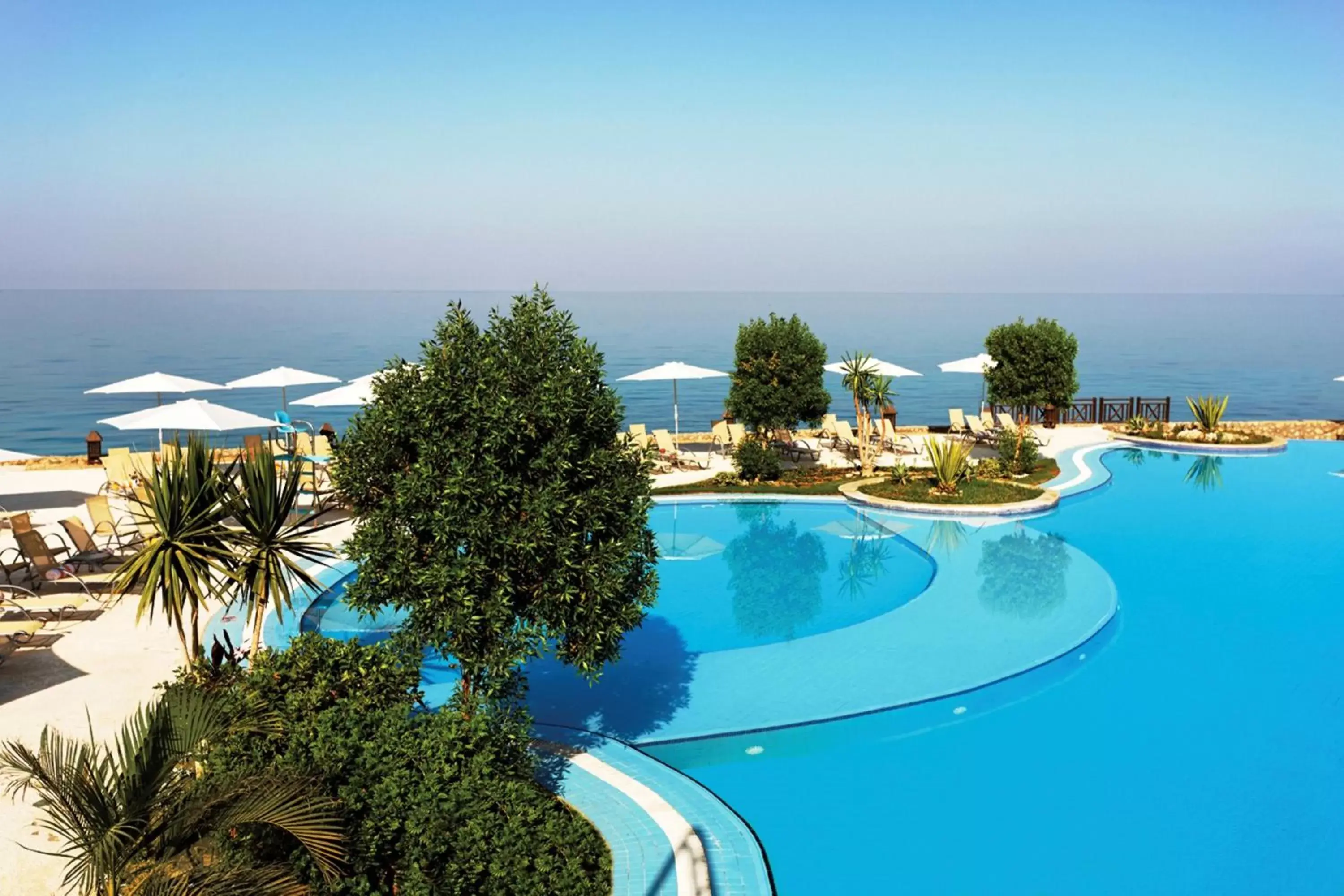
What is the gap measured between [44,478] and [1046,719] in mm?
20259

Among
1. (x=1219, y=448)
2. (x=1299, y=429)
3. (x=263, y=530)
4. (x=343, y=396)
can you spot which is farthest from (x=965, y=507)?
(x=1299, y=429)

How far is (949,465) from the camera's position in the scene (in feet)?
65.2

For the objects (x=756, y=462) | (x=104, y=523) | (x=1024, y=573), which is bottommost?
(x=1024, y=573)

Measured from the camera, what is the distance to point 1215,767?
9148 mm

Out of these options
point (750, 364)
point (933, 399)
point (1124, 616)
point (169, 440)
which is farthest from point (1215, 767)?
point (933, 399)

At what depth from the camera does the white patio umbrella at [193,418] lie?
16.8 metres

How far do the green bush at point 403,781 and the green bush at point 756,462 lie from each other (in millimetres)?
13500

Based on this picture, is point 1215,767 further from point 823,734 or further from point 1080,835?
point 823,734

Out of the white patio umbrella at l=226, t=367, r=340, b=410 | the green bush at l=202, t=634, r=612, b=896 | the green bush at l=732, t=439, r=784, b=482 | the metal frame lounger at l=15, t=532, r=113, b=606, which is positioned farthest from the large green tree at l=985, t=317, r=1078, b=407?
the metal frame lounger at l=15, t=532, r=113, b=606

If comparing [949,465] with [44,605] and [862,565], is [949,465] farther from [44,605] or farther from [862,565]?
[44,605]

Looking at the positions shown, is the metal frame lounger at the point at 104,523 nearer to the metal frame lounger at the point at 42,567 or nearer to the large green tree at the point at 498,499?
the metal frame lounger at the point at 42,567

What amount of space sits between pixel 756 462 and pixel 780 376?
6.15 ft

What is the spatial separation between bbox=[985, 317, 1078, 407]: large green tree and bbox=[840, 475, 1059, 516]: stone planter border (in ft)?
11.1

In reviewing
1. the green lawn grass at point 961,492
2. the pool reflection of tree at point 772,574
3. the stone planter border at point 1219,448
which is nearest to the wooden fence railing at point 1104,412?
the stone planter border at point 1219,448
